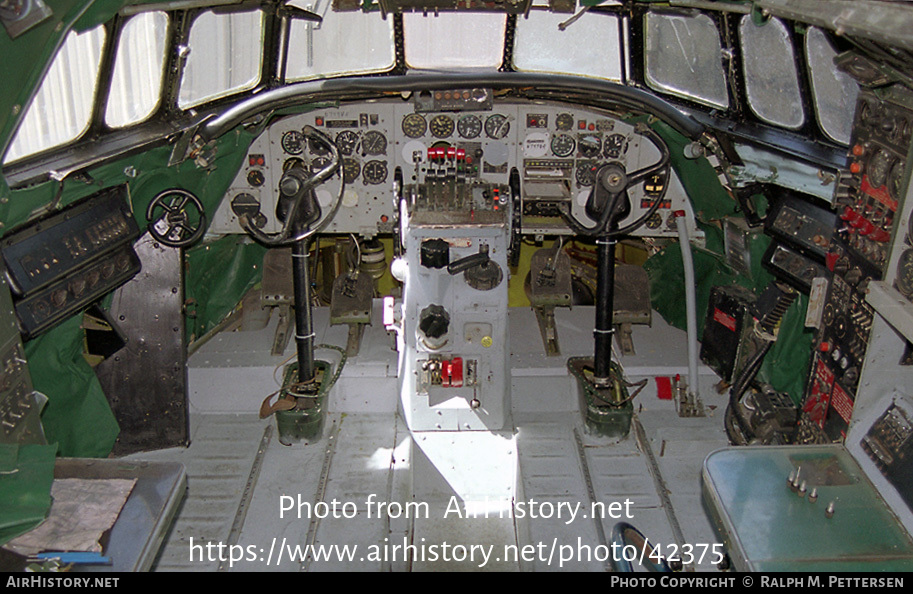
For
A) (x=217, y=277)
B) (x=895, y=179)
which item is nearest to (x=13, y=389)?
(x=217, y=277)

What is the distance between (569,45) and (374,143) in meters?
1.39

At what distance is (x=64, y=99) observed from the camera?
3158mm

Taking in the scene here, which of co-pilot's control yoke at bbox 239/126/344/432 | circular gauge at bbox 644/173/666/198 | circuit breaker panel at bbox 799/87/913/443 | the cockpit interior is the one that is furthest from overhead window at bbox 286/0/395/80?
circuit breaker panel at bbox 799/87/913/443

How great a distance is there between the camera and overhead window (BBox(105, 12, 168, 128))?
11.1ft

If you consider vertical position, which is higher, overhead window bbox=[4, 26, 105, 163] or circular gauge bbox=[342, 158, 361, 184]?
overhead window bbox=[4, 26, 105, 163]

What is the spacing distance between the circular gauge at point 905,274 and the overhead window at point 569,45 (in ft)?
7.94

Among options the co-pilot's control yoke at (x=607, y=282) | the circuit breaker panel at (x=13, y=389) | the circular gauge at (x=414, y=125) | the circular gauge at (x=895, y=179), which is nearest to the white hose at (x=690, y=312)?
the co-pilot's control yoke at (x=607, y=282)

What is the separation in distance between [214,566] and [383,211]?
8.39 feet

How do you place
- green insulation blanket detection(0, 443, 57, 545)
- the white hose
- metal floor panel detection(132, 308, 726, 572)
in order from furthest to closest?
the white hose < metal floor panel detection(132, 308, 726, 572) < green insulation blanket detection(0, 443, 57, 545)

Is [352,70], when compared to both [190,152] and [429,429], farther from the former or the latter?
[429,429]

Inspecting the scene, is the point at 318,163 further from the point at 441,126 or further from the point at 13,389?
the point at 13,389

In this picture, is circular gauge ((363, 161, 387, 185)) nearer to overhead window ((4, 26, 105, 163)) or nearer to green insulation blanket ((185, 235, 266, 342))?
green insulation blanket ((185, 235, 266, 342))

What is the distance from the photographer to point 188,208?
457 centimetres

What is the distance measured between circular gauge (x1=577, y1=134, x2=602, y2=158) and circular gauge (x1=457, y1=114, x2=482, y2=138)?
2.15ft
